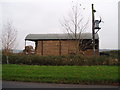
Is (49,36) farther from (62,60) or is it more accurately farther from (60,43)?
(62,60)

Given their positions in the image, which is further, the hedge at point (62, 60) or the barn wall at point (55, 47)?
the barn wall at point (55, 47)

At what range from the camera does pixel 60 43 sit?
35656mm

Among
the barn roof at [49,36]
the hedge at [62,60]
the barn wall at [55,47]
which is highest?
the barn roof at [49,36]

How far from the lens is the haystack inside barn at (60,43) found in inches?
1318

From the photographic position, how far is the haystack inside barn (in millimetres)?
33469

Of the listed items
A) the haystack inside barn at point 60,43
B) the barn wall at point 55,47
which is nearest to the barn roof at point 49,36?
the haystack inside barn at point 60,43

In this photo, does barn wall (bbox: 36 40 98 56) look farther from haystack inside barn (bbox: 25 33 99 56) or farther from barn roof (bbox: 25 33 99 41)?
barn roof (bbox: 25 33 99 41)

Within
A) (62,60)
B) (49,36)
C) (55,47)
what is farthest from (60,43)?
(62,60)

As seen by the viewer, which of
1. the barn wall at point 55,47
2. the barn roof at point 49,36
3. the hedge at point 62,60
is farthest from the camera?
the barn roof at point 49,36

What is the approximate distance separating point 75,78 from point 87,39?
23.7 metres

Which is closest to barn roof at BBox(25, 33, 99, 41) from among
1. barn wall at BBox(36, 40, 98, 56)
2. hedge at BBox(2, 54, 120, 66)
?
barn wall at BBox(36, 40, 98, 56)

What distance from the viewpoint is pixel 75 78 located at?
38.0 feet

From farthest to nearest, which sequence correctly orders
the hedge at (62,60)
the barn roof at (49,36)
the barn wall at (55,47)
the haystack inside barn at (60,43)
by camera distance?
Result: the barn roof at (49,36), the barn wall at (55,47), the haystack inside barn at (60,43), the hedge at (62,60)

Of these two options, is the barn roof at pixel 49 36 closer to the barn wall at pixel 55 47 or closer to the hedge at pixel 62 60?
the barn wall at pixel 55 47
